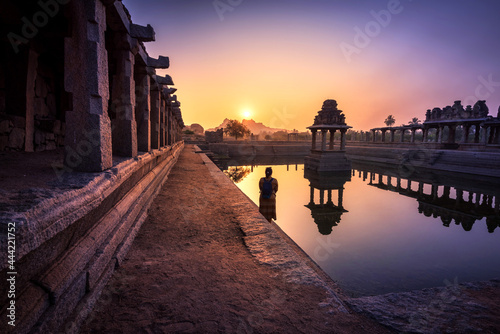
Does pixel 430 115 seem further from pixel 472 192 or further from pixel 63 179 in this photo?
pixel 63 179

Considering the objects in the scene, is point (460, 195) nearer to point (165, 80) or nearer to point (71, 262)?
point (165, 80)

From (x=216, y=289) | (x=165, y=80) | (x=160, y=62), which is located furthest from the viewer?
(x=165, y=80)

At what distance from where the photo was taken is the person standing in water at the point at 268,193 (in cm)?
460

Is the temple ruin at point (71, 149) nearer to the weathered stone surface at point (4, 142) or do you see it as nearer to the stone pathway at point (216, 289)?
the weathered stone surface at point (4, 142)

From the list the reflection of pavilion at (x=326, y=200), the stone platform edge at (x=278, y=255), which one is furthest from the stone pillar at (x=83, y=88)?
the reflection of pavilion at (x=326, y=200)

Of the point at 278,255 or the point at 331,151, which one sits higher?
the point at 331,151

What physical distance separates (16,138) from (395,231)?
10164 mm

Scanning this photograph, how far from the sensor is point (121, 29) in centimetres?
404

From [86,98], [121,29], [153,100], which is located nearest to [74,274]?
[86,98]

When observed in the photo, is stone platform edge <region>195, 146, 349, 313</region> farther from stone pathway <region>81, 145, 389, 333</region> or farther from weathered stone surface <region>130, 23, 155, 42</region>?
weathered stone surface <region>130, 23, 155, 42</region>

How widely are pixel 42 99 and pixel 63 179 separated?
4.84 meters

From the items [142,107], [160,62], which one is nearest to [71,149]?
[142,107]

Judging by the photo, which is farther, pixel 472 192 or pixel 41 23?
pixel 472 192

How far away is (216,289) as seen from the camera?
1954 millimetres
